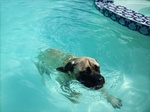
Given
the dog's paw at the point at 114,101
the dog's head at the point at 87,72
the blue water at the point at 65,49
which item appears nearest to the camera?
the dog's head at the point at 87,72

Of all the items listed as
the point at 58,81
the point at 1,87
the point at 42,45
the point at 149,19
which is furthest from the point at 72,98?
the point at 149,19

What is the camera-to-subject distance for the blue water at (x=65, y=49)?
4.89 meters

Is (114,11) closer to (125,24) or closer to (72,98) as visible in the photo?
(125,24)

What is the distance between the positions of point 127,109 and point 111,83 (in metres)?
0.87

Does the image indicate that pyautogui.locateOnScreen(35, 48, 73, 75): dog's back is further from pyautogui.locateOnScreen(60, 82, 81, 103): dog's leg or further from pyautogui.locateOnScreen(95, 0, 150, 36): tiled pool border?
pyautogui.locateOnScreen(95, 0, 150, 36): tiled pool border

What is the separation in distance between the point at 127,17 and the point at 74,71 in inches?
162

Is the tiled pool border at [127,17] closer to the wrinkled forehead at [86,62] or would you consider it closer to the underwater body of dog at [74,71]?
the underwater body of dog at [74,71]

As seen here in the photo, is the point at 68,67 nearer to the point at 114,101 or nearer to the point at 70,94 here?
the point at 70,94

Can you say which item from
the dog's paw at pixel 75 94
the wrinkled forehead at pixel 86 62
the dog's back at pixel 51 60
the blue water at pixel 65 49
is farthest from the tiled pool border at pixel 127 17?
the wrinkled forehead at pixel 86 62

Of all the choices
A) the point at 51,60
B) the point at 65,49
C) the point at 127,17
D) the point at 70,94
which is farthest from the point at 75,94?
the point at 127,17

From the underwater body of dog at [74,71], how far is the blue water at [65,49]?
192mm

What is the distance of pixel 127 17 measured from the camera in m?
7.52

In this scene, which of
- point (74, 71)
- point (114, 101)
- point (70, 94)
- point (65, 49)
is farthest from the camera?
point (65, 49)

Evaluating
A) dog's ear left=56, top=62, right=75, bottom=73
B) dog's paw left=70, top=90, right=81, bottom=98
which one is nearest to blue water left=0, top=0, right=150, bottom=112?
dog's paw left=70, top=90, right=81, bottom=98
